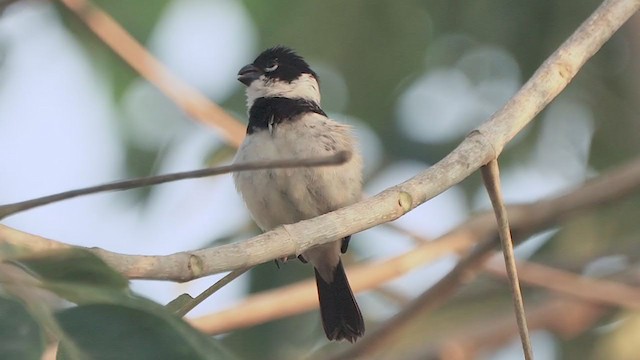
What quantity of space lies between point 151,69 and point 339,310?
1.20 m

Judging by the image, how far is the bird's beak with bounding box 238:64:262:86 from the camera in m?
4.67

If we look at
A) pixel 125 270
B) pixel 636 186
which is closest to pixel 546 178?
pixel 636 186

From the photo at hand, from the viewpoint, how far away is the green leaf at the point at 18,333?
139cm

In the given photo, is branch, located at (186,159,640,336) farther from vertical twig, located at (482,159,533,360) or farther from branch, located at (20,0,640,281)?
vertical twig, located at (482,159,533,360)

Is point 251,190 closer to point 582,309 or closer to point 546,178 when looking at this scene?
point 582,309

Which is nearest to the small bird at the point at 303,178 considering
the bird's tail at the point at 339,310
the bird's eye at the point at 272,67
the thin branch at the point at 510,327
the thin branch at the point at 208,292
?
the bird's tail at the point at 339,310

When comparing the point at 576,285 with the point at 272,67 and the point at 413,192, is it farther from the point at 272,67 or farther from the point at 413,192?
the point at 413,192

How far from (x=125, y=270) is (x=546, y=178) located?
4.25 meters

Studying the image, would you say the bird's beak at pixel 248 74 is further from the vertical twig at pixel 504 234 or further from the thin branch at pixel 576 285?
→ the vertical twig at pixel 504 234

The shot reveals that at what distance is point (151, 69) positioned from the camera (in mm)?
4465

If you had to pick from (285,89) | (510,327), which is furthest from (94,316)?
(510,327)

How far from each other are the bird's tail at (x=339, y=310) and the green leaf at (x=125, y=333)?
291 centimetres

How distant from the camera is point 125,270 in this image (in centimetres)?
177

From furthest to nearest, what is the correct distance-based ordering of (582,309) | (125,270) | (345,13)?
(345,13) < (582,309) < (125,270)
